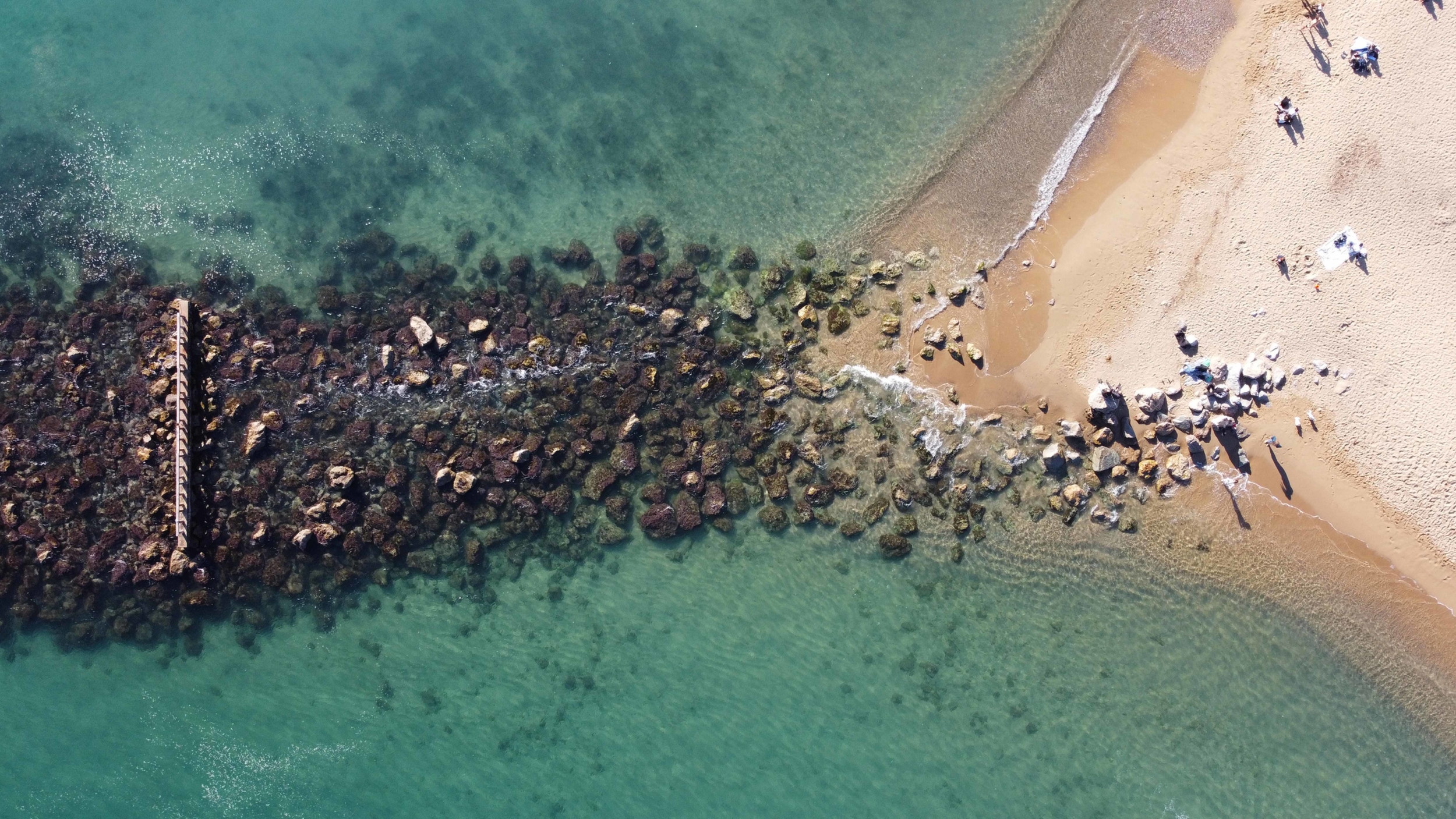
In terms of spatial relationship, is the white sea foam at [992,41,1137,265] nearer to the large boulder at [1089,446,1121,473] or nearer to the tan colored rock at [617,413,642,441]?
the large boulder at [1089,446,1121,473]

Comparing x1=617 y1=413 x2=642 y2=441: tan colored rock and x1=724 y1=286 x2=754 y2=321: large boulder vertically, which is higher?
x1=724 y1=286 x2=754 y2=321: large boulder

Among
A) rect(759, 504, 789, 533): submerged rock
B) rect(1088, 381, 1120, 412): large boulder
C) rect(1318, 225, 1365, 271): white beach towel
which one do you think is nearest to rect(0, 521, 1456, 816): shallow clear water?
rect(759, 504, 789, 533): submerged rock

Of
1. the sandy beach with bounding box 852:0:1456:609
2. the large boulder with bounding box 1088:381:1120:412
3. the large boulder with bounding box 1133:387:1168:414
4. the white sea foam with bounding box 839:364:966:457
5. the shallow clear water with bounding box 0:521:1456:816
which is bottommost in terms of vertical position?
the shallow clear water with bounding box 0:521:1456:816

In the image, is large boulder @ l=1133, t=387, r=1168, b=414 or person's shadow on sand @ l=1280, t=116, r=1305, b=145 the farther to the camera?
person's shadow on sand @ l=1280, t=116, r=1305, b=145

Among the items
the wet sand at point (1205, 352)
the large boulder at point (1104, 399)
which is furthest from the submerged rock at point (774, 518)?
the large boulder at point (1104, 399)

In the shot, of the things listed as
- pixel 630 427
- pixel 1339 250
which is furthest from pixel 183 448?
pixel 1339 250

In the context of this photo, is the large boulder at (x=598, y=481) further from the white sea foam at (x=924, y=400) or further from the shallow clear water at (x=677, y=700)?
the white sea foam at (x=924, y=400)

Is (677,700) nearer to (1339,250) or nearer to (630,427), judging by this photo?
(630,427)
